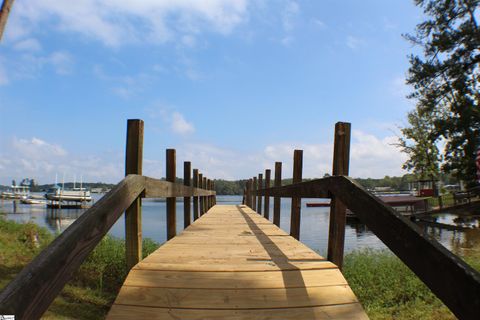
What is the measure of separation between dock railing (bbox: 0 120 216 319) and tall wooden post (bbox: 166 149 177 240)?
4.80ft

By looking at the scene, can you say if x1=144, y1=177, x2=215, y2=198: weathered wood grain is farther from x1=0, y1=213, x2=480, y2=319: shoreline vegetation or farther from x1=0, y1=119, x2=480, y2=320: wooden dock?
x1=0, y1=213, x2=480, y2=319: shoreline vegetation

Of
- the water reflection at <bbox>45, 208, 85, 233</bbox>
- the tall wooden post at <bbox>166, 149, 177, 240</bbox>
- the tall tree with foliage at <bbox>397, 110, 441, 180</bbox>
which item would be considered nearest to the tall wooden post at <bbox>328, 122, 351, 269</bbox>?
the tall wooden post at <bbox>166, 149, 177, 240</bbox>

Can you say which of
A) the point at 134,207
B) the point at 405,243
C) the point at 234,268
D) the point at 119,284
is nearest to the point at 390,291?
the point at 119,284

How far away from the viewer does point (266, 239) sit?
4492 mm

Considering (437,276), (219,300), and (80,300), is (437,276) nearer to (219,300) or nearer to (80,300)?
(219,300)

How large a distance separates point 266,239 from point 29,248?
35.9 feet

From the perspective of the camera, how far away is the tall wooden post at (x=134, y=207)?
110 inches

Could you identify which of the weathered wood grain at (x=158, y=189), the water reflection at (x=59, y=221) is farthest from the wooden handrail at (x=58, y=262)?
the water reflection at (x=59, y=221)

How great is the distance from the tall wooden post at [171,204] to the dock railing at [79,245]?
57.7 inches

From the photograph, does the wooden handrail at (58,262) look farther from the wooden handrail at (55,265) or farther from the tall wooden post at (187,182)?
the tall wooden post at (187,182)

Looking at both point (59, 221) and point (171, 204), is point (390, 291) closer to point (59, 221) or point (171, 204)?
point (171, 204)

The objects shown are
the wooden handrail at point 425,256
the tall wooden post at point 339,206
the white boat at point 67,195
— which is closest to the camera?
the wooden handrail at point 425,256

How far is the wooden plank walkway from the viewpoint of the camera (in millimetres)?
2137

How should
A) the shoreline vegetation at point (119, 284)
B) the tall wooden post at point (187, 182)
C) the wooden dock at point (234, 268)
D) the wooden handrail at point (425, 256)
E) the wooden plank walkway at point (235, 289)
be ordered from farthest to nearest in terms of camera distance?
1. the shoreline vegetation at point (119, 284)
2. the tall wooden post at point (187, 182)
3. the wooden plank walkway at point (235, 289)
4. the wooden dock at point (234, 268)
5. the wooden handrail at point (425, 256)
